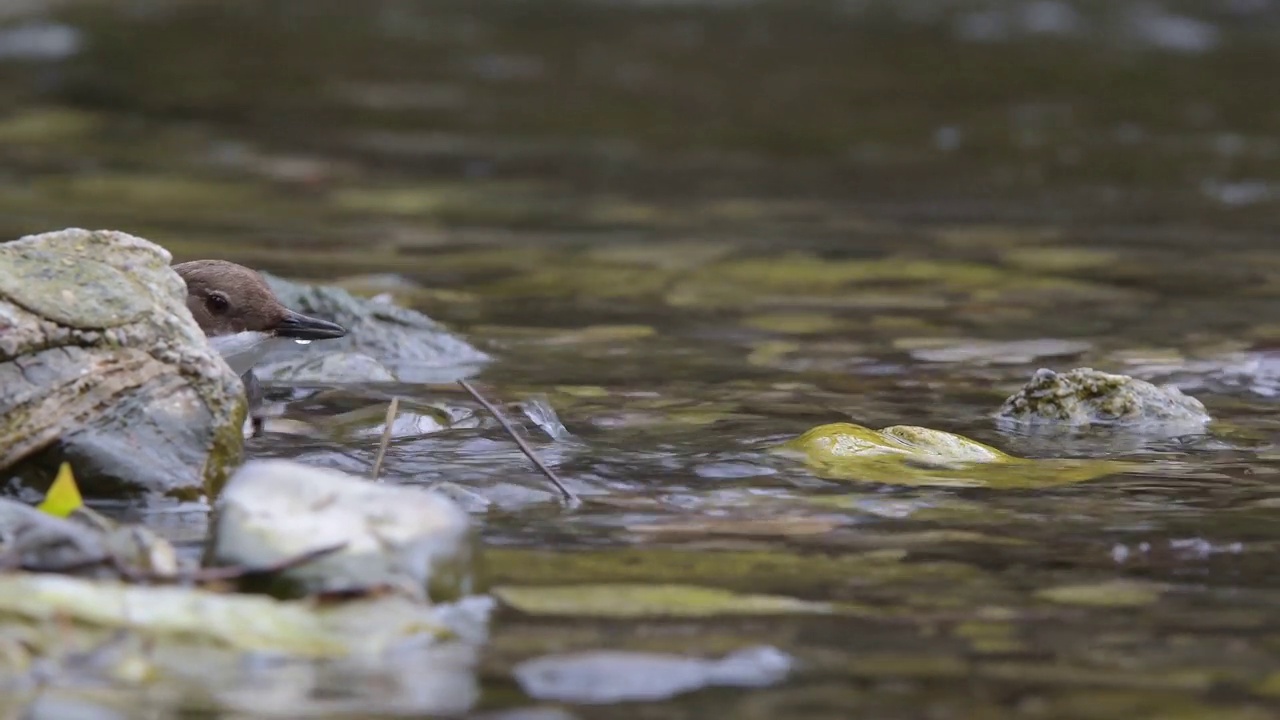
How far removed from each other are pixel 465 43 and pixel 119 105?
11.3 feet

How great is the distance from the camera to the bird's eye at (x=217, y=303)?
485cm

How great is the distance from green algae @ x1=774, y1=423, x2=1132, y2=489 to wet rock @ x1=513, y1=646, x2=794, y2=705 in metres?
1.29

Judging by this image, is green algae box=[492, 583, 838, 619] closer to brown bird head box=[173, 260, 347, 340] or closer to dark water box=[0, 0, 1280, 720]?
dark water box=[0, 0, 1280, 720]

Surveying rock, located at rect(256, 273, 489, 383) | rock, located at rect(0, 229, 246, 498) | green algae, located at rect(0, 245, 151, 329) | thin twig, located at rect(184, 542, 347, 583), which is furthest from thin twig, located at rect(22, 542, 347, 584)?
rock, located at rect(256, 273, 489, 383)

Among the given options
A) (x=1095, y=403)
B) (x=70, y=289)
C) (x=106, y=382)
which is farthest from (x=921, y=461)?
(x=70, y=289)

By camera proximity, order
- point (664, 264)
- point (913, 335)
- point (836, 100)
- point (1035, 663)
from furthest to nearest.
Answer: point (836, 100), point (664, 264), point (913, 335), point (1035, 663)

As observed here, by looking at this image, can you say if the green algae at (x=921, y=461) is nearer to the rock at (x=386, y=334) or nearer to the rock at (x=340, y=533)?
the rock at (x=340, y=533)

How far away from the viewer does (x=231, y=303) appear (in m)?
4.86

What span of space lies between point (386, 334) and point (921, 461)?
6.57 ft

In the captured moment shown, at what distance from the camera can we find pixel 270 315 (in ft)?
16.0

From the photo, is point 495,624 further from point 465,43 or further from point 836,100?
point 465,43

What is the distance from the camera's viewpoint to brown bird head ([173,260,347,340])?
15.9 ft

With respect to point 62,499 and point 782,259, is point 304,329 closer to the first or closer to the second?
point 62,499

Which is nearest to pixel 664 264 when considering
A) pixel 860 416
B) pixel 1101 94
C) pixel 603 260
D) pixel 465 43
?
pixel 603 260
